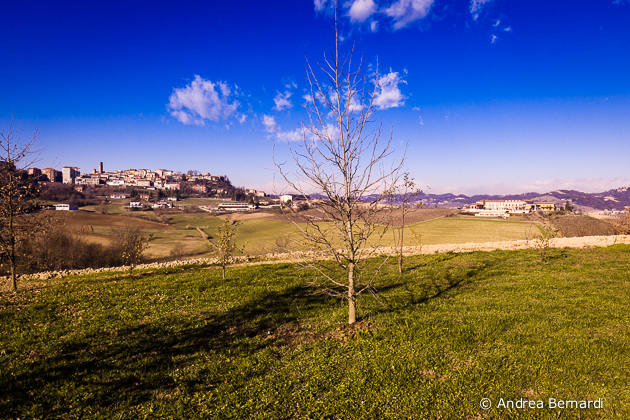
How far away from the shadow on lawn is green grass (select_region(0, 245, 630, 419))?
0.03 metres

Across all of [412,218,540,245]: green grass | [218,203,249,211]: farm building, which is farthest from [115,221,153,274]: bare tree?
[218,203,249,211]: farm building

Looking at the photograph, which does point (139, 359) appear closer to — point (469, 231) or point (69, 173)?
point (469, 231)

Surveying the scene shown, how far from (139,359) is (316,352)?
14.7 ft

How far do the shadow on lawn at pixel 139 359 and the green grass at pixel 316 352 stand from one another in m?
0.03

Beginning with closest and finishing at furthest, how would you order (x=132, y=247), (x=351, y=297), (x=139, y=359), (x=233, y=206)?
(x=139, y=359), (x=351, y=297), (x=132, y=247), (x=233, y=206)

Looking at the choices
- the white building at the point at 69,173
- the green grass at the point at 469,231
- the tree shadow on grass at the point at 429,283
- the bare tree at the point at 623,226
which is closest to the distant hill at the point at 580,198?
the green grass at the point at 469,231

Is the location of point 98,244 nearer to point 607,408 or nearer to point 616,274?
point 607,408

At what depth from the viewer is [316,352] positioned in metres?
6.84

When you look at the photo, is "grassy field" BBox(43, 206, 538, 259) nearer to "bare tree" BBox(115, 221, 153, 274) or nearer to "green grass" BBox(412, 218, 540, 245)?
"green grass" BBox(412, 218, 540, 245)

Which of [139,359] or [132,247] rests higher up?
[139,359]

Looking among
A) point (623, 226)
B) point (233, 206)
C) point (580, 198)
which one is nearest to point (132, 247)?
point (623, 226)

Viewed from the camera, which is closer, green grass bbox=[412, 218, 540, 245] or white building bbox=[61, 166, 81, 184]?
green grass bbox=[412, 218, 540, 245]

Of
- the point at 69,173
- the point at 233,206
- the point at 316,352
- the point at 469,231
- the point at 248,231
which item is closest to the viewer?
the point at 316,352

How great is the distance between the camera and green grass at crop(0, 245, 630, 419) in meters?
4.95
